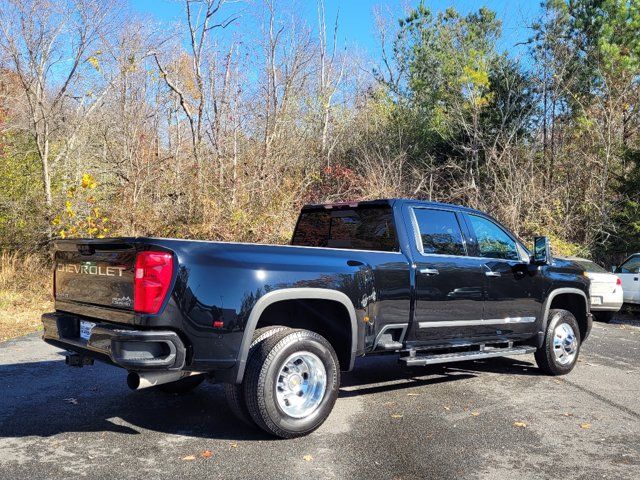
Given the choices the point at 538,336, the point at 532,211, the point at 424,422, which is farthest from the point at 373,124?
the point at 424,422

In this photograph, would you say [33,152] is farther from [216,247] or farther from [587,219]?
[587,219]

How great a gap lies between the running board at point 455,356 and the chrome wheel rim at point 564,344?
0.52 meters

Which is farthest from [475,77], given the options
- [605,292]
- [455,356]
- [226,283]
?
[226,283]

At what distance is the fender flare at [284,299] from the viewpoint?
4207 mm

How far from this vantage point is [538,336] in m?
6.73

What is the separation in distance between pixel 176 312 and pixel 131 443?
3.86 ft

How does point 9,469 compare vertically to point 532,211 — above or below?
below

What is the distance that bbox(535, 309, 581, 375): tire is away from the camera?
684 cm

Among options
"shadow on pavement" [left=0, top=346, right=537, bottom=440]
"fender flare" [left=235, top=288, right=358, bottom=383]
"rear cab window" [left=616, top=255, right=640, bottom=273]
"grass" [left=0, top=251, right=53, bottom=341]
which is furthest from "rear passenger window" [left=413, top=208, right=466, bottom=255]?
"rear cab window" [left=616, top=255, right=640, bottom=273]

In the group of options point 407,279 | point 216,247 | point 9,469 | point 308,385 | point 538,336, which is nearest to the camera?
point 9,469

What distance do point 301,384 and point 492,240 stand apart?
9.71ft

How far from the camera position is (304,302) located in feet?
15.8

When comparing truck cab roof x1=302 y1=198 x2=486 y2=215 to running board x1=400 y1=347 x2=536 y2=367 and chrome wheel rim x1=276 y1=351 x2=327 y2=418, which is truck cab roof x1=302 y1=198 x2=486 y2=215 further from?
chrome wheel rim x1=276 y1=351 x2=327 y2=418

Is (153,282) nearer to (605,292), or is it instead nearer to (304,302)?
(304,302)
